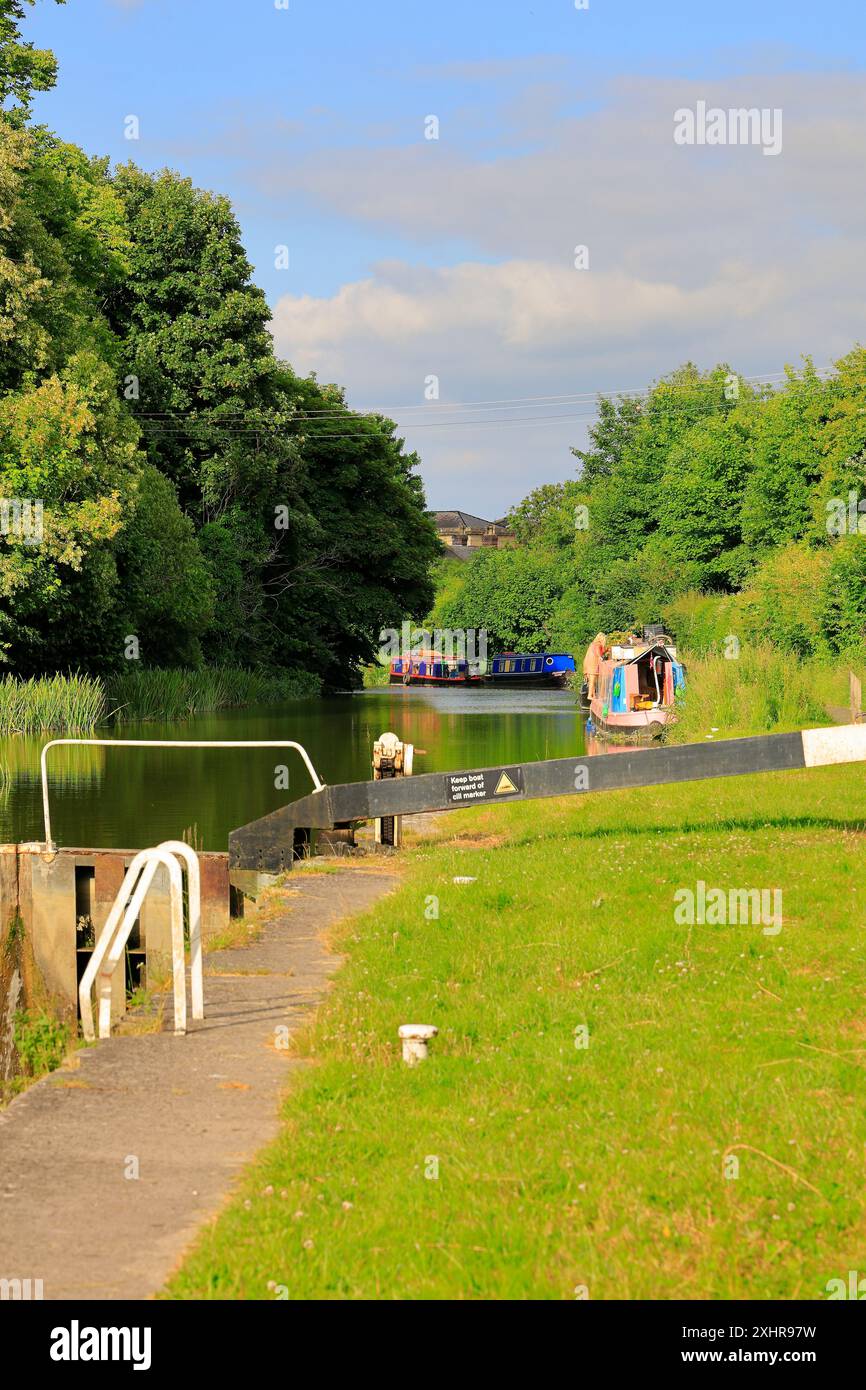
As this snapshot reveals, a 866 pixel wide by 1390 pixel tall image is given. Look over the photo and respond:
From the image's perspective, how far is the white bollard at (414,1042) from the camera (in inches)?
320

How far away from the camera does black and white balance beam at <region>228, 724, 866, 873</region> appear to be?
51.1ft

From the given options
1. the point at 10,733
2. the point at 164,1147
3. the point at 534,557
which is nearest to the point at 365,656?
the point at 10,733

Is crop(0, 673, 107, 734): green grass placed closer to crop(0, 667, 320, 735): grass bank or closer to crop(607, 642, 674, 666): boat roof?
crop(0, 667, 320, 735): grass bank

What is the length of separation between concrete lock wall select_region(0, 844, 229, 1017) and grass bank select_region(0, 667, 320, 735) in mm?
22956

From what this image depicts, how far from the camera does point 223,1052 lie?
887cm

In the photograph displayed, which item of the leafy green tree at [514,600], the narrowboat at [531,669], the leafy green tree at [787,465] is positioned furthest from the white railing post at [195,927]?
the leafy green tree at [514,600]

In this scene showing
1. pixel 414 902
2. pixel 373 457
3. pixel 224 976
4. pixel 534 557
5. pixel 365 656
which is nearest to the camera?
pixel 224 976

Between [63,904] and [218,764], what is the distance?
761 inches

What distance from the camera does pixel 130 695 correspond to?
45625 millimetres

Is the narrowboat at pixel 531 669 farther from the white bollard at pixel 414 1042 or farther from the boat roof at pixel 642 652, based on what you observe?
the white bollard at pixel 414 1042

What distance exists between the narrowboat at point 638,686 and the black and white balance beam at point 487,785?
2546 cm

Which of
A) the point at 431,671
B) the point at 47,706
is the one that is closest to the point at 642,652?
the point at 47,706

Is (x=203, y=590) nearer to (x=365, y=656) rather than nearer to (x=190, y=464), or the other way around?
(x=190, y=464)
